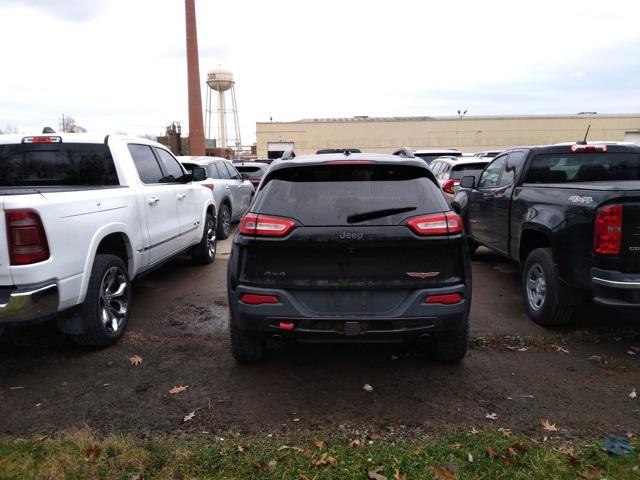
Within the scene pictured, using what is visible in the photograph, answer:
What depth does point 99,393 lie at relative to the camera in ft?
12.2

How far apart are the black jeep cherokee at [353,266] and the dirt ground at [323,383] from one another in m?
0.51

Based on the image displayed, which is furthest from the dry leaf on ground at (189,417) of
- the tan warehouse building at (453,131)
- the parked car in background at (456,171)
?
the tan warehouse building at (453,131)

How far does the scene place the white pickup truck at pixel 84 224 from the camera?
11.6 ft

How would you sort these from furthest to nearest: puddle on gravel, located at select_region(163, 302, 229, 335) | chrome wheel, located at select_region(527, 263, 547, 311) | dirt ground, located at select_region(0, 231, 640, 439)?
puddle on gravel, located at select_region(163, 302, 229, 335) → chrome wheel, located at select_region(527, 263, 547, 311) → dirt ground, located at select_region(0, 231, 640, 439)

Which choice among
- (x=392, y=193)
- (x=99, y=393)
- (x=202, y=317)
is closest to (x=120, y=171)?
(x=202, y=317)

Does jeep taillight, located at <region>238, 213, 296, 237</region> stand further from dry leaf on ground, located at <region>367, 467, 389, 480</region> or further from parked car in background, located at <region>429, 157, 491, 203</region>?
parked car in background, located at <region>429, 157, 491, 203</region>

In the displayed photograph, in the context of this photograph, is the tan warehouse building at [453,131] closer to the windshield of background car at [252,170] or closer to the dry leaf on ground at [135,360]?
the windshield of background car at [252,170]

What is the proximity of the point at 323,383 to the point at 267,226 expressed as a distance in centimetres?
132

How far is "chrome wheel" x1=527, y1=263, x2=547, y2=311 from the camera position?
16.2 ft

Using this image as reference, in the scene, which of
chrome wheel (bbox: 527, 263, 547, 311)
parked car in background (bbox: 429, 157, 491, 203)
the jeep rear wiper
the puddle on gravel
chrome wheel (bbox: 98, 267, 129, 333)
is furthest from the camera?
parked car in background (bbox: 429, 157, 491, 203)

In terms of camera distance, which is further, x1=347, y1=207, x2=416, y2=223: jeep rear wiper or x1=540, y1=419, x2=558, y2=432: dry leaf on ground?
x1=347, y1=207, x2=416, y2=223: jeep rear wiper

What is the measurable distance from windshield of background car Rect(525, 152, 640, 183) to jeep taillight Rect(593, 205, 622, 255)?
193cm

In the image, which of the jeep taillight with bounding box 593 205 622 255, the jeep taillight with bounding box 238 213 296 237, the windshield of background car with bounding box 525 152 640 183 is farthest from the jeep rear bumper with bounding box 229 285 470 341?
the windshield of background car with bounding box 525 152 640 183

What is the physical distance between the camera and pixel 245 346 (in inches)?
156
